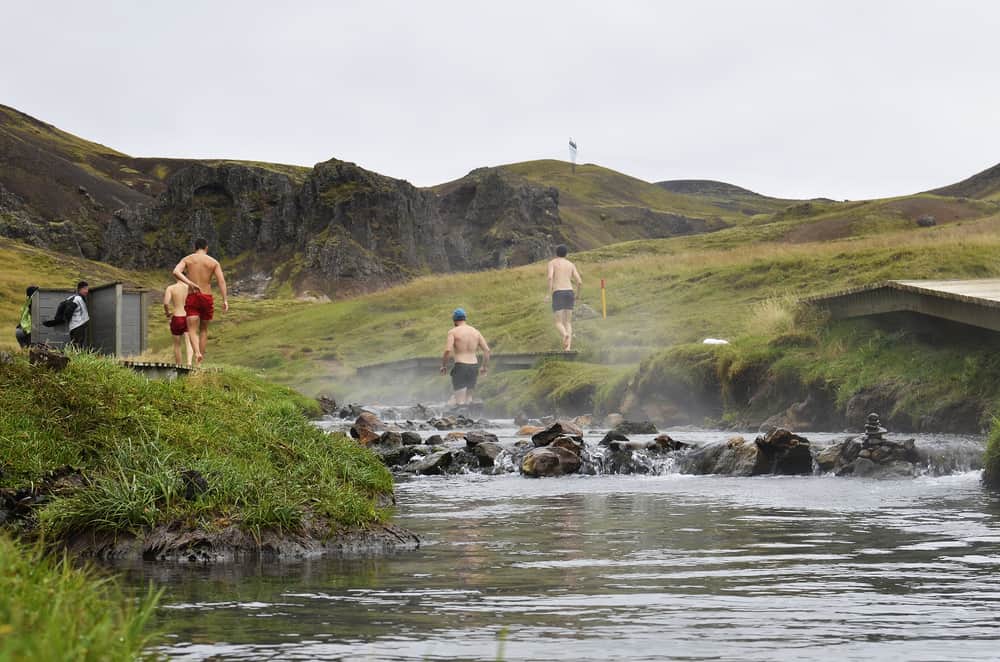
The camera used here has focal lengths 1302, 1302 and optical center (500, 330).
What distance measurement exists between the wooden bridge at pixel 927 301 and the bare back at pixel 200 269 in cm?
1204

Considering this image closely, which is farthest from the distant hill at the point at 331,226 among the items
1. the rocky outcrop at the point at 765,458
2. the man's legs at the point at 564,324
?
the rocky outcrop at the point at 765,458

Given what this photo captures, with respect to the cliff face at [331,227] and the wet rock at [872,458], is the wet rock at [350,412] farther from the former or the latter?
the cliff face at [331,227]

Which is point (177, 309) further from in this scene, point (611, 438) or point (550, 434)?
point (611, 438)

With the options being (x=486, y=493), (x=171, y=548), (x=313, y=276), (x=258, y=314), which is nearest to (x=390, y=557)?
(x=171, y=548)

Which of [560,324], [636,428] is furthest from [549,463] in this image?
[560,324]

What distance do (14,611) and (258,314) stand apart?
81859 mm

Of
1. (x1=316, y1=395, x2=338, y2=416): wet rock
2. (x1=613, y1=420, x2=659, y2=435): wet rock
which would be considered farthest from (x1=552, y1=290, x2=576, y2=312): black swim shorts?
(x1=613, y1=420, x2=659, y2=435): wet rock

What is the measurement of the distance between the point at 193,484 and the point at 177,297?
45.2ft

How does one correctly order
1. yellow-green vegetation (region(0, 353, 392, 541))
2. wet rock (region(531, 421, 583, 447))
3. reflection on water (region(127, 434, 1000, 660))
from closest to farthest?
reflection on water (region(127, 434, 1000, 660)) < yellow-green vegetation (region(0, 353, 392, 541)) < wet rock (region(531, 421, 583, 447))

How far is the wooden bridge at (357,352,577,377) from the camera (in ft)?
120

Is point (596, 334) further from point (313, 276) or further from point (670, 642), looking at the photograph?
point (313, 276)

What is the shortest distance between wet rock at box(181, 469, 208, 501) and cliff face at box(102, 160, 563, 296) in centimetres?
11190

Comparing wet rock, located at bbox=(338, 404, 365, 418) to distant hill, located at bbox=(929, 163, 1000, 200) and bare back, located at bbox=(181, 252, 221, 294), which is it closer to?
bare back, located at bbox=(181, 252, 221, 294)

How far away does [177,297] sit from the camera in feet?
77.0
